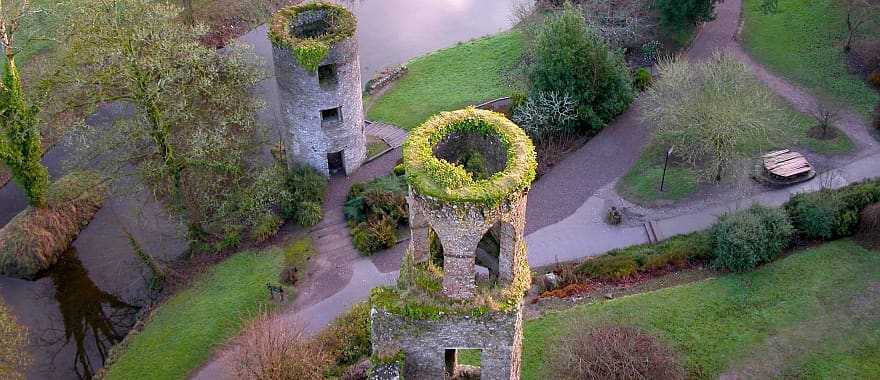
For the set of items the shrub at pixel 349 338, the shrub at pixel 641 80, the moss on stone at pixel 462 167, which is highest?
the moss on stone at pixel 462 167

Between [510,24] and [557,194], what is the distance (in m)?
18.0

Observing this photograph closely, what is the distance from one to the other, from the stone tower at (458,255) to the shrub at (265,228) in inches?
524

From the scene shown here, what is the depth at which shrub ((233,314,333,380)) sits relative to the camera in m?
21.4

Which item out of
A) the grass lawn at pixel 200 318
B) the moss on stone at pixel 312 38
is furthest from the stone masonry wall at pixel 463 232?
the moss on stone at pixel 312 38

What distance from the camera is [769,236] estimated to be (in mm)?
26641

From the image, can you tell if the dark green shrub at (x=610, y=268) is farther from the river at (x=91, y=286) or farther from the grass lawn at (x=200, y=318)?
the river at (x=91, y=286)

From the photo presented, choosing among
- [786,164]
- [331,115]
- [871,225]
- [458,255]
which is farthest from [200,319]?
[871,225]

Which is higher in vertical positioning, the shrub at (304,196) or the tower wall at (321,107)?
the tower wall at (321,107)

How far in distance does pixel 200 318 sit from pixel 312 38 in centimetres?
1186

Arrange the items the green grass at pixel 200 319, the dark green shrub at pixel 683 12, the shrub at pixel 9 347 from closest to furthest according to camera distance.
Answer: the shrub at pixel 9 347 → the green grass at pixel 200 319 → the dark green shrub at pixel 683 12

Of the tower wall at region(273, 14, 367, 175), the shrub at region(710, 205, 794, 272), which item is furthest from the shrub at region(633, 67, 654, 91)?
the tower wall at region(273, 14, 367, 175)

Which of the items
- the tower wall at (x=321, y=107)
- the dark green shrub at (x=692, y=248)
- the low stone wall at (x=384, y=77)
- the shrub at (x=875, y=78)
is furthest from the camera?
the low stone wall at (x=384, y=77)

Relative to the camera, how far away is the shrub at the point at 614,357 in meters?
21.3

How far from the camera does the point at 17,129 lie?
27.9 m
